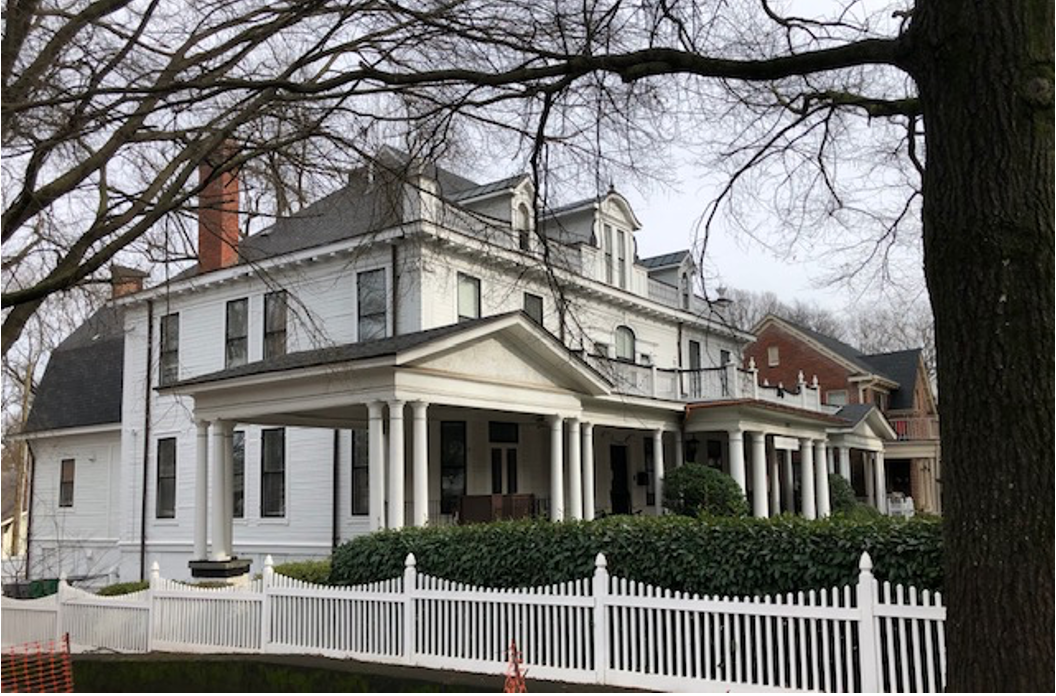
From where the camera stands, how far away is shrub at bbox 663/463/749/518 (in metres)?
23.2

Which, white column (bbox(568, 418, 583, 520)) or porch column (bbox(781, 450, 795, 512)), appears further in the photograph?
porch column (bbox(781, 450, 795, 512))

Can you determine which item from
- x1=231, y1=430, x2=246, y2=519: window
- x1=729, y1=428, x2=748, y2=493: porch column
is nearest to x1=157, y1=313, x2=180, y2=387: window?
x1=231, y1=430, x2=246, y2=519: window

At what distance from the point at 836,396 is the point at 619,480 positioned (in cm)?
2422

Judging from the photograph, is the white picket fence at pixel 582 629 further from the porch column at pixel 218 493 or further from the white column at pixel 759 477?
the white column at pixel 759 477

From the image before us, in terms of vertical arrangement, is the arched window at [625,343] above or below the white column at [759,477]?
above

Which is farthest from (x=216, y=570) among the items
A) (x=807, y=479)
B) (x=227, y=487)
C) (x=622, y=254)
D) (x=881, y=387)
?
(x=881, y=387)

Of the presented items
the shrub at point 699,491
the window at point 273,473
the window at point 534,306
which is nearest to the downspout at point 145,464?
the window at point 273,473

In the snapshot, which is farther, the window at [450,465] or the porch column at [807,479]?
the porch column at [807,479]

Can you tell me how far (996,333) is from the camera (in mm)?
4484

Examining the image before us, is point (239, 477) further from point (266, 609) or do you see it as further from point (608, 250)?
point (266, 609)

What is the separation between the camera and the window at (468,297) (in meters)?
22.2

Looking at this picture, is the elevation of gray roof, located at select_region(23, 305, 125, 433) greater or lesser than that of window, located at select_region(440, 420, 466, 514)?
greater

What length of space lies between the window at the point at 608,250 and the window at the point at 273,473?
937 cm

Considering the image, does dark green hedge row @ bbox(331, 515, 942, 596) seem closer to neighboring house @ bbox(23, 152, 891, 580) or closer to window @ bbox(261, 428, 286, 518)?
neighboring house @ bbox(23, 152, 891, 580)
